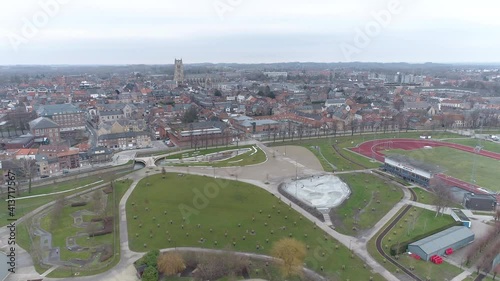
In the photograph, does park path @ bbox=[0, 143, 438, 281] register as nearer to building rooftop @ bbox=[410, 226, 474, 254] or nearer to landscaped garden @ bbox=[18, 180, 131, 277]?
landscaped garden @ bbox=[18, 180, 131, 277]

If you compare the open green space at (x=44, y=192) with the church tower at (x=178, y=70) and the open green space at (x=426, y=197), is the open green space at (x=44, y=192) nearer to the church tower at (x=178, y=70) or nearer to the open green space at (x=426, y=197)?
the open green space at (x=426, y=197)

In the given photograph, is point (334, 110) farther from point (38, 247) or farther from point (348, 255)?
point (38, 247)

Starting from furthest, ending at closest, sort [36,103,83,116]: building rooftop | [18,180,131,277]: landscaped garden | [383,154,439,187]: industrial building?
[36,103,83,116]: building rooftop
[383,154,439,187]: industrial building
[18,180,131,277]: landscaped garden

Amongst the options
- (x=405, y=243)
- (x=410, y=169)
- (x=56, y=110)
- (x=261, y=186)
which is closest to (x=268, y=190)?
(x=261, y=186)

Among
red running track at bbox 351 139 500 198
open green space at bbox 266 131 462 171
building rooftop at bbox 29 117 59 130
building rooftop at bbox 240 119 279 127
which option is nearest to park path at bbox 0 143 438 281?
open green space at bbox 266 131 462 171

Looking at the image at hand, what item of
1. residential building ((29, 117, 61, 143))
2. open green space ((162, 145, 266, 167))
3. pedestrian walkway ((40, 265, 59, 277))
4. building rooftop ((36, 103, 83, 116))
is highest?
building rooftop ((36, 103, 83, 116))

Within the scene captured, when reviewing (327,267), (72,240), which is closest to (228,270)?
(327,267)

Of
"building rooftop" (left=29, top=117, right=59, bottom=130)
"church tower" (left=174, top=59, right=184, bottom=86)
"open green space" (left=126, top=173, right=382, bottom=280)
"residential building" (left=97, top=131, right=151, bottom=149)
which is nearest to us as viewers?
"open green space" (left=126, top=173, right=382, bottom=280)
